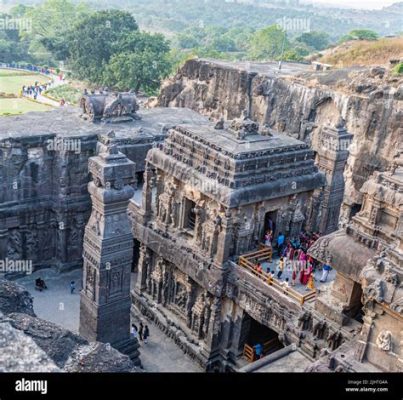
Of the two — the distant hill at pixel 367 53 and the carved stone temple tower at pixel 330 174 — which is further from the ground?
the distant hill at pixel 367 53

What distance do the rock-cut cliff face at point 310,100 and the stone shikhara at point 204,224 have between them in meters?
0.32

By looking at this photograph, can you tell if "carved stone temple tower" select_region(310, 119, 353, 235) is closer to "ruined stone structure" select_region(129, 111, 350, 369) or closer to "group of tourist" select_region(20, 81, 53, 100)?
"ruined stone structure" select_region(129, 111, 350, 369)

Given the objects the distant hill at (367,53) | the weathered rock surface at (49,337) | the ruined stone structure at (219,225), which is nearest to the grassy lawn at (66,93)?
the distant hill at (367,53)

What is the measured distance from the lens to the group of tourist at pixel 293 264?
15977mm

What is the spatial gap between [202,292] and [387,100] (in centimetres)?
1561

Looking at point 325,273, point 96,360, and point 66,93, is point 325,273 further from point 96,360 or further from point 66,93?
point 66,93

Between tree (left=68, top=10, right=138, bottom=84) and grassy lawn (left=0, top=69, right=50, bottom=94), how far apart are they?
256 inches

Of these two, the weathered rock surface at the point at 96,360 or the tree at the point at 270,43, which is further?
the tree at the point at 270,43

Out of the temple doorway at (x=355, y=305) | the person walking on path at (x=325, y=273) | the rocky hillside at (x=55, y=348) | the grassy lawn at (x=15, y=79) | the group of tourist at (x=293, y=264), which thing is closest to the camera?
the rocky hillside at (x=55, y=348)

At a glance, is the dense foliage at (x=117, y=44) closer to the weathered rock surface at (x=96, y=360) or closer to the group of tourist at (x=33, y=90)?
the group of tourist at (x=33, y=90)

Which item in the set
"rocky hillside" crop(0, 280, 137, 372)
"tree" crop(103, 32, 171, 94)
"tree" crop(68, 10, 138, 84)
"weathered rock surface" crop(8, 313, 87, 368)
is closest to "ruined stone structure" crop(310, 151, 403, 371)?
"rocky hillside" crop(0, 280, 137, 372)

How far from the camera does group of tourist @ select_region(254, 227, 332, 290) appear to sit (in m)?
16.0

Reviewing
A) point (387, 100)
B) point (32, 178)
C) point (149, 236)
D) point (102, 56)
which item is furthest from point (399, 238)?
point (102, 56)
